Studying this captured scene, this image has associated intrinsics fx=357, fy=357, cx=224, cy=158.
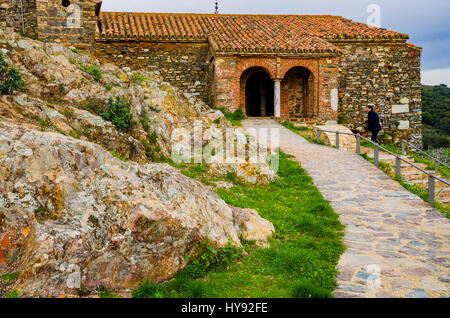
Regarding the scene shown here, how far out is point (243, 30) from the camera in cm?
2075

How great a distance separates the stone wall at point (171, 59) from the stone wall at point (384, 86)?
8115 millimetres

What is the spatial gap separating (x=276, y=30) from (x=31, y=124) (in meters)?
17.4

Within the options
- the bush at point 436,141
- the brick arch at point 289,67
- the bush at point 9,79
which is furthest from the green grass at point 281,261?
the bush at point 436,141

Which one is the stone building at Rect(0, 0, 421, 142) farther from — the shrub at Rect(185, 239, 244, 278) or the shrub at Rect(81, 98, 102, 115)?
the shrub at Rect(185, 239, 244, 278)

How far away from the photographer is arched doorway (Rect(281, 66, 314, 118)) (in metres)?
20.5

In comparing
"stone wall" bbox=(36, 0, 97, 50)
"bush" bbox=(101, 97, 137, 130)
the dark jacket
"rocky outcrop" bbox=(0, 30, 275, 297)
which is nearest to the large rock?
"rocky outcrop" bbox=(0, 30, 275, 297)

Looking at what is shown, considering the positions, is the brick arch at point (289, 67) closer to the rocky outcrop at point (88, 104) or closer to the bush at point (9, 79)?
the rocky outcrop at point (88, 104)

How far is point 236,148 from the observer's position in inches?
421

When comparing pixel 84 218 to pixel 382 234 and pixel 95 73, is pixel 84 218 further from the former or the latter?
pixel 95 73

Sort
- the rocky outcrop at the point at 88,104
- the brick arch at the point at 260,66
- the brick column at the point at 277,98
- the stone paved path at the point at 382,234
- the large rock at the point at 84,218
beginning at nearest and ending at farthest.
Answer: the large rock at the point at 84,218
the stone paved path at the point at 382,234
the rocky outcrop at the point at 88,104
the brick arch at the point at 260,66
the brick column at the point at 277,98

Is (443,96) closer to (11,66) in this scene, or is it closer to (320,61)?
(320,61)

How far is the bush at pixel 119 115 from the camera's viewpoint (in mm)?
8828

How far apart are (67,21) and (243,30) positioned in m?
9.53

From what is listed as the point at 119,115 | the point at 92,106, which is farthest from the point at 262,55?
the point at 92,106
